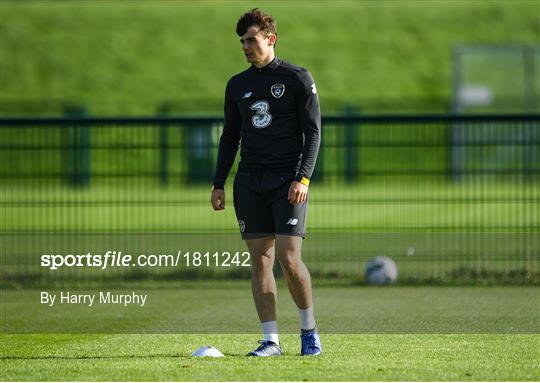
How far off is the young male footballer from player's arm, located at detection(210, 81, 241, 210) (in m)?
0.06

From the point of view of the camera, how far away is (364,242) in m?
19.4

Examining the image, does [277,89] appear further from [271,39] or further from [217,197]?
[217,197]

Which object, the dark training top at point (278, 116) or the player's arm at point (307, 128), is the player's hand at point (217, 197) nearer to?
the dark training top at point (278, 116)

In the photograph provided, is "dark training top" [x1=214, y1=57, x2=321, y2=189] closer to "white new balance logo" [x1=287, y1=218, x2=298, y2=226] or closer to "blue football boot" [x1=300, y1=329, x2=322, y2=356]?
"white new balance logo" [x1=287, y1=218, x2=298, y2=226]

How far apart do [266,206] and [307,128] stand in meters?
0.58

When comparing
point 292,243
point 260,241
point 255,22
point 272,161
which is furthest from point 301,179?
point 255,22

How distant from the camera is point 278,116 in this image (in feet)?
27.8

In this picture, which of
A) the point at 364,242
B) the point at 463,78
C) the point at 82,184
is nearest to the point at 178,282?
the point at 82,184

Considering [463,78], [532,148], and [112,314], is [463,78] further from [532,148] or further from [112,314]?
[112,314]

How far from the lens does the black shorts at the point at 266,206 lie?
27.7ft

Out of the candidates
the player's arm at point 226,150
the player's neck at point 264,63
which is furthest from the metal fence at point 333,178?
the player's neck at point 264,63

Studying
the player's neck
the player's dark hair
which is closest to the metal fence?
the player's neck

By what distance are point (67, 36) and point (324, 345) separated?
54.1m

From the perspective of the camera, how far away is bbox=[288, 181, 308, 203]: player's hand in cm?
830
